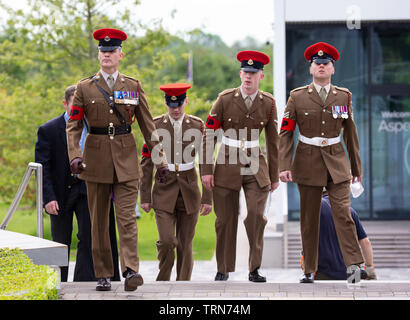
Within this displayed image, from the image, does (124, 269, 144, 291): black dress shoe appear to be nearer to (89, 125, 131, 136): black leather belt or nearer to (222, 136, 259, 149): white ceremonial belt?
(89, 125, 131, 136): black leather belt

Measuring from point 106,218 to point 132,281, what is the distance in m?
0.63

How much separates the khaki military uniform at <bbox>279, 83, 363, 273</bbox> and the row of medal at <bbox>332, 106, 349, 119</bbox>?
0.02m

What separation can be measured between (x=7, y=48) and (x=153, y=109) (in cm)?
461

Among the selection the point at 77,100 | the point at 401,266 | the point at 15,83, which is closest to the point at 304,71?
the point at 401,266

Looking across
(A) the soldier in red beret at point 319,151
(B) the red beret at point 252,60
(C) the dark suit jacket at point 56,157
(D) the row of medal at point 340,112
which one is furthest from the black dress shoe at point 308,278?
(C) the dark suit jacket at point 56,157

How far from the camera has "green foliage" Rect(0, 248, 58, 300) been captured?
5565 millimetres

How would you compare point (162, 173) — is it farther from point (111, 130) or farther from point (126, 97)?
point (126, 97)

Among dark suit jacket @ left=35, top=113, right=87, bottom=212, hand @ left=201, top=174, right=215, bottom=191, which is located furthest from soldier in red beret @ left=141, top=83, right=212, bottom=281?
dark suit jacket @ left=35, top=113, right=87, bottom=212

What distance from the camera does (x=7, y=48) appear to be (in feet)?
70.1

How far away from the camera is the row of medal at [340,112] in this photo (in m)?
7.55

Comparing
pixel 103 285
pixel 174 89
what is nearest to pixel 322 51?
pixel 174 89

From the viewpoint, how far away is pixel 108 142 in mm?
7059

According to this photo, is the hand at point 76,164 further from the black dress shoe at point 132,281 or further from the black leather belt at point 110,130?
the black dress shoe at point 132,281

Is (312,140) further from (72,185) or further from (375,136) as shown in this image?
(375,136)
